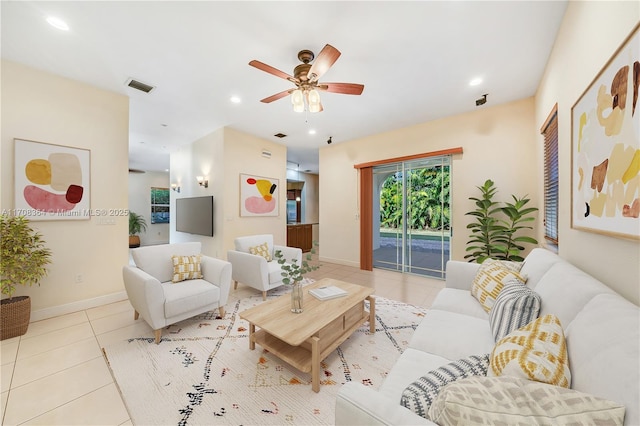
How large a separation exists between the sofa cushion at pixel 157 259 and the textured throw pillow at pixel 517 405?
9.43 feet

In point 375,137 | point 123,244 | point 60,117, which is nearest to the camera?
point 60,117

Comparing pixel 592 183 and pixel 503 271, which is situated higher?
pixel 592 183

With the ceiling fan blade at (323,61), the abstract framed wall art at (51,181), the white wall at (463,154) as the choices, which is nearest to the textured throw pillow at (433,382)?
the ceiling fan blade at (323,61)

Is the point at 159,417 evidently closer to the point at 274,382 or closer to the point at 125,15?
the point at 274,382

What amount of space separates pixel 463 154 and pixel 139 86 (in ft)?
15.8

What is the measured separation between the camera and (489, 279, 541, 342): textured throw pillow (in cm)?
126

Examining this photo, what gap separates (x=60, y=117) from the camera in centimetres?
276

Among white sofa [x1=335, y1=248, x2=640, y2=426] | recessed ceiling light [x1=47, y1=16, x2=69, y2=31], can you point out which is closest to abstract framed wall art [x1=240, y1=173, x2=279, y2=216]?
recessed ceiling light [x1=47, y1=16, x2=69, y2=31]

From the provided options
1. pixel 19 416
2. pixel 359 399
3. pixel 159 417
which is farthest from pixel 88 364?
pixel 359 399

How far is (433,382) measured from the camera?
2.88 ft

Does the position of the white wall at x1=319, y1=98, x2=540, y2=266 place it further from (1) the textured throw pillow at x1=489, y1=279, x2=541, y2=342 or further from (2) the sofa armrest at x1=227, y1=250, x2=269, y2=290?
(1) the textured throw pillow at x1=489, y1=279, x2=541, y2=342

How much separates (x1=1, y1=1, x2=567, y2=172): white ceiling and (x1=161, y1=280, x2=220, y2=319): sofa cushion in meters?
2.42

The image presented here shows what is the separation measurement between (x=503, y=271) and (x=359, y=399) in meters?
1.72

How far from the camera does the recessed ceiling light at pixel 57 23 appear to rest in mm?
1931
